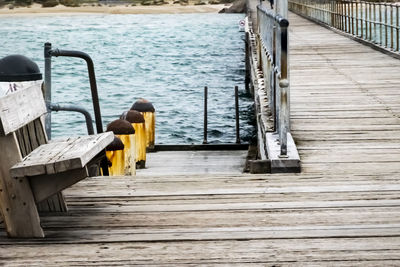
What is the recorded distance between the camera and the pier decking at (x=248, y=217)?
162 inches

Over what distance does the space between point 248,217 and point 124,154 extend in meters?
4.39

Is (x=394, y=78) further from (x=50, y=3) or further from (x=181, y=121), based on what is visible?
(x=50, y=3)

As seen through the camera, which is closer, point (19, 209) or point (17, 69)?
point (19, 209)

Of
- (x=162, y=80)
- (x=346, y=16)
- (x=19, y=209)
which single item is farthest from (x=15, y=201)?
(x=162, y=80)

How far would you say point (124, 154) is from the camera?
356 inches

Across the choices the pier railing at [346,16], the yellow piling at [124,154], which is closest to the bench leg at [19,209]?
the yellow piling at [124,154]

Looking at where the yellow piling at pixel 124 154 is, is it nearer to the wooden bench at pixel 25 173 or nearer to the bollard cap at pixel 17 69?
the bollard cap at pixel 17 69

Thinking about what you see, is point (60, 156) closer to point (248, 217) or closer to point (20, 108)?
point (20, 108)

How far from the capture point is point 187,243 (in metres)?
4.33

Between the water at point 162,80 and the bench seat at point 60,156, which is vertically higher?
the bench seat at point 60,156

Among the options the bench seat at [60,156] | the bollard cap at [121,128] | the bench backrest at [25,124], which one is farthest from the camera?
the bollard cap at [121,128]

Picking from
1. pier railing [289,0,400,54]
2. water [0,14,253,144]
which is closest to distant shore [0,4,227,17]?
water [0,14,253,144]

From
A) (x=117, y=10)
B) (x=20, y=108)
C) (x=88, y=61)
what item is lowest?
(x=117, y=10)

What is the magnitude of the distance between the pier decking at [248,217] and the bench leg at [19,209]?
0.09 meters
